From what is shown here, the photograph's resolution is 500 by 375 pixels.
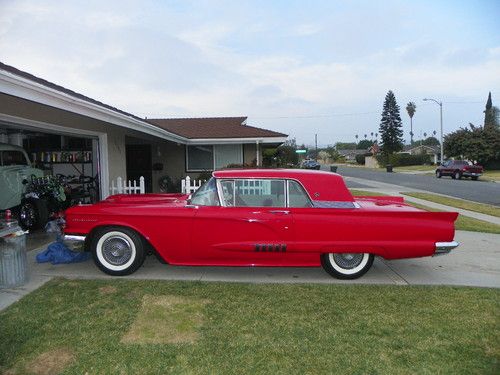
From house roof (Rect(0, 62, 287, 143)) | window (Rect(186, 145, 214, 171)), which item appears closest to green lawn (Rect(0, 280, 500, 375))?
house roof (Rect(0, 62, 287, 143))

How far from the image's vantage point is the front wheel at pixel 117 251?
578 cm

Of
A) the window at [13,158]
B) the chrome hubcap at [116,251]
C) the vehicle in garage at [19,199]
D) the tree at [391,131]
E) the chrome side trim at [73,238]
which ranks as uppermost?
the tree at [391,131]

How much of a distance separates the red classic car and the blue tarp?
0.69 m

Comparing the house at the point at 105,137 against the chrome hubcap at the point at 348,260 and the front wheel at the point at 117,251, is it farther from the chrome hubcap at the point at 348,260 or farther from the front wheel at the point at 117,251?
the chrome hubcap at the point at 348,260

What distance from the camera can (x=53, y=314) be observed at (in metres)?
4.50

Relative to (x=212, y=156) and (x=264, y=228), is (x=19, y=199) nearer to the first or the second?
(x=264, y=228)

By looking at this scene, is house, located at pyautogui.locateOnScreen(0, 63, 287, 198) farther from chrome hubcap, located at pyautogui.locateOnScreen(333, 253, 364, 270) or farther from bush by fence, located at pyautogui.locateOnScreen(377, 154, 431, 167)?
bush by fence, located at pyautogui.locateOnScreen(377, 154, 431, 167)

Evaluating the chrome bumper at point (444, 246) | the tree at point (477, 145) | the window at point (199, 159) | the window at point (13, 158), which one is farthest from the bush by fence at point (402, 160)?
the chrome bumper at point (444, 246)

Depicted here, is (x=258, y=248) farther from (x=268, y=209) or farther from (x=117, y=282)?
(x=117, y=282)

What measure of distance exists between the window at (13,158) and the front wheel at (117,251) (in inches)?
238

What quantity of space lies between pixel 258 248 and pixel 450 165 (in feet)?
116

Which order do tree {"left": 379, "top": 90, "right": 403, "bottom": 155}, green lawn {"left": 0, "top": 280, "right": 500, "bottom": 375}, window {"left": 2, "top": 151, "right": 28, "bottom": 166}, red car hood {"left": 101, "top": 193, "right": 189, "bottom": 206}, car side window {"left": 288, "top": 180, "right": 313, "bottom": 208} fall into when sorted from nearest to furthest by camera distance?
green lawn {"left": 0, "top": 280, "right": 500, "bottom": 375}, car side window {"left": 288, "top": 180, "right": 313, "bottom": 208}, red car hood {"left": 101, "top": 193, "right": 189, "bottom": 206}, window {"left": 2, "top": 151, "right": 28, "bottom": 166}, tree {"left": 379, "top": 90, "right": 403, "bottom": 155}

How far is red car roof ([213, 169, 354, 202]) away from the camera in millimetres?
5758

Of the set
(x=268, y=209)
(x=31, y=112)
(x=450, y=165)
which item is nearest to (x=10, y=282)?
(x=268, y=209)
